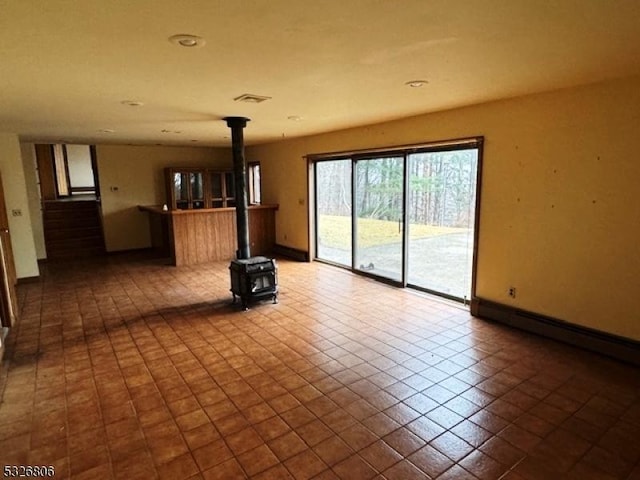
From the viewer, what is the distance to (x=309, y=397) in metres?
2.76

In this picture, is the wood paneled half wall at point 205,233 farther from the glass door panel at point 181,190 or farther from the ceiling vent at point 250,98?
the ceiling vent at point 250,98

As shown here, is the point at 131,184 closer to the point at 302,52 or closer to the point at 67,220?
the point at 67,220

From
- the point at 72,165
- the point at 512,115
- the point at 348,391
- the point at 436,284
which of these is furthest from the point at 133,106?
the point at 72,165

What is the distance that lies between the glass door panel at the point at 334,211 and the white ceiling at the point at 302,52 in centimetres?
236

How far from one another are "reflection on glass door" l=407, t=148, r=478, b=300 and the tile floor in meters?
0.55

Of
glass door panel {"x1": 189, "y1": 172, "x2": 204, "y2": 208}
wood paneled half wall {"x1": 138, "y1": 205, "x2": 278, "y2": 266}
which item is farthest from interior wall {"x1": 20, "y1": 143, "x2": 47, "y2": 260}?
glass door panel {"x1": 189, "y1": 172, "x2": 204, "y2": 208}

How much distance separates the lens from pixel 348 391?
283 cm

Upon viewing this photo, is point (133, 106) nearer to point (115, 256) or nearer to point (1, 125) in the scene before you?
point (1, 125)

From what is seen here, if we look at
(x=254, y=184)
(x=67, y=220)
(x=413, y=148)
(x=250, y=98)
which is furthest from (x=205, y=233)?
(x=413, y=148)

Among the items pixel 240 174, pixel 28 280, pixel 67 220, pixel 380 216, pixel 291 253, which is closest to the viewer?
pixel 240 174

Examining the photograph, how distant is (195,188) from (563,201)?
22.8 feet

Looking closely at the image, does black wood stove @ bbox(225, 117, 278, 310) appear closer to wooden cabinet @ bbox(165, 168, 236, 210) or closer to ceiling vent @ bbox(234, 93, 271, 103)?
ceiling vent @ bbox(234, 93, 271, 103)

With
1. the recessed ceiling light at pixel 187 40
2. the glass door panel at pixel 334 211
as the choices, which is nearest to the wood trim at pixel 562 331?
the glass door panel at pixel 334 211

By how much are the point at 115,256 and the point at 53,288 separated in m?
2.29
